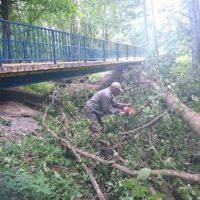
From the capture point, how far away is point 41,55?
34.0ft

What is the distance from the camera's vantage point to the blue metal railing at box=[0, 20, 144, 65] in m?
8.19

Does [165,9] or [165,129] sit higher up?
[165,9]

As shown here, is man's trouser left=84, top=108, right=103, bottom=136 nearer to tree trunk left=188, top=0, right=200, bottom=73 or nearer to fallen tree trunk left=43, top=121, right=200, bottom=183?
fallen tree trunk left=43, top=121, right=200, bottom=183

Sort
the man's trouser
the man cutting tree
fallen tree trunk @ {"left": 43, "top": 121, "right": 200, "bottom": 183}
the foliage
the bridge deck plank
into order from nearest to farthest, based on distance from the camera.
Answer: fallen tree trunk @ {"left": 43, "top": 121, "right": 200, "bottom": 183} < the bridge deck plank < the man's trouser < the man cutting tree < the foliage

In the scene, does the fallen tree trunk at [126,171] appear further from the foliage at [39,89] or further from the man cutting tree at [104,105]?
the foliage at [39,89]

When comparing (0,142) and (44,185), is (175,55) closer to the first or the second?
(0,142)

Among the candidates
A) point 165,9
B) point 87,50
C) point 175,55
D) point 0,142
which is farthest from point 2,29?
point 165,9

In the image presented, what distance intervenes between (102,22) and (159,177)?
108 feet

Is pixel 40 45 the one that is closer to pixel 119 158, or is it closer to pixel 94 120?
pixel 94 120

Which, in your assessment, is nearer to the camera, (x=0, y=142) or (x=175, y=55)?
(x=0, y=142)

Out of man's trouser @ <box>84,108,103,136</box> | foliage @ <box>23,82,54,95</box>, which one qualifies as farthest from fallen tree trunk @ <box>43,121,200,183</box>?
foliage @ <box>23,82,54,95</box>

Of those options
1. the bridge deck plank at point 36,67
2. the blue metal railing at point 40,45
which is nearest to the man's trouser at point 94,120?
the bridge deck plank at point 36,67

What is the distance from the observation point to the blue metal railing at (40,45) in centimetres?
819

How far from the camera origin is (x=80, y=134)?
286 inches
